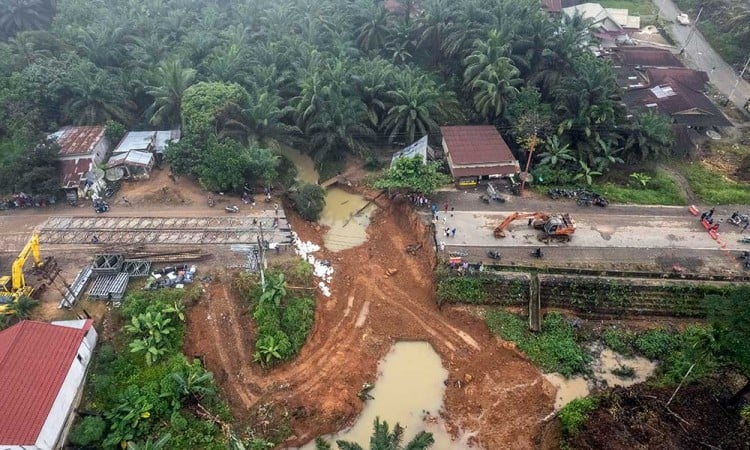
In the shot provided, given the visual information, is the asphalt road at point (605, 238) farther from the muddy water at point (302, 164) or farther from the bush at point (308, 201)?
the muddy water at point (302, 164)

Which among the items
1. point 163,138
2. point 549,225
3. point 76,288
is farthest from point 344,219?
point 76,288

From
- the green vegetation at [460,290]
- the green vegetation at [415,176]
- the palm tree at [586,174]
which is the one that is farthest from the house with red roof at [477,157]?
the green vegetation at [460,290]

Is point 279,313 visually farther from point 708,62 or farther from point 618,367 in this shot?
point 708,62

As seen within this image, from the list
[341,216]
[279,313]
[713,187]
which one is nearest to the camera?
[279,313]

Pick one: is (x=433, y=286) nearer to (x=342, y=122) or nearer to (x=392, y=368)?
(x=392, y=368)

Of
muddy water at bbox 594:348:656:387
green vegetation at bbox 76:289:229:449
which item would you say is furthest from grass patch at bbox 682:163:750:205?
green vegetation at bbox 76:289:229:449

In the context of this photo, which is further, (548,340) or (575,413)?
(548,340)

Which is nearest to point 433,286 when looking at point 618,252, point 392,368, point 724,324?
point 392,368
